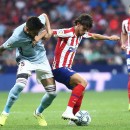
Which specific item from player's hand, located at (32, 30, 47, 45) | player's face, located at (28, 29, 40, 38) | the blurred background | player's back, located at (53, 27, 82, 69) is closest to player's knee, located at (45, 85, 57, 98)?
player's back, located at (53, 27, 82, 69)

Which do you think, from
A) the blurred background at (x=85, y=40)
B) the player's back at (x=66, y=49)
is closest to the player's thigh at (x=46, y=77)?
the player's back at (x=66, y=49)

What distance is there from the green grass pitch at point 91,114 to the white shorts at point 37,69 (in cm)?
87

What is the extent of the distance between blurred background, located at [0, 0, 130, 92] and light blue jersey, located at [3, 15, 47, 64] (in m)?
10.8

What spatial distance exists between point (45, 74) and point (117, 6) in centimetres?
1742

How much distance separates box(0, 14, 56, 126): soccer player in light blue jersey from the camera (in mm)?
10008

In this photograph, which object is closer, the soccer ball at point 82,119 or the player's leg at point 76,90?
the player's leg at point 76,90

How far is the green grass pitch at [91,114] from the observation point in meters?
10.1

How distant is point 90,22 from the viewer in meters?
10.5

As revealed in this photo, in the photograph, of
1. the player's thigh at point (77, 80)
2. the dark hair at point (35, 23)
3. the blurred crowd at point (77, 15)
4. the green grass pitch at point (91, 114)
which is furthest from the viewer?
the blurred crowd at point (77, 15)

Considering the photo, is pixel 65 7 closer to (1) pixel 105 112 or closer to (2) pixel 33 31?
(1) pixel 105 112

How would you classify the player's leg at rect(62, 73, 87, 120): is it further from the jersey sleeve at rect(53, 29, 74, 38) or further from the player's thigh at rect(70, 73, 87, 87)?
the jersey sleeve at rect(53, 29, 74, 38)

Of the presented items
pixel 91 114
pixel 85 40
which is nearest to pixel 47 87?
pixel 91 114

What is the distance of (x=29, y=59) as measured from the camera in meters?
10.5

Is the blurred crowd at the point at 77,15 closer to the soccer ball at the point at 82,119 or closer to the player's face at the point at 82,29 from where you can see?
the player's face at the point at 82,29
